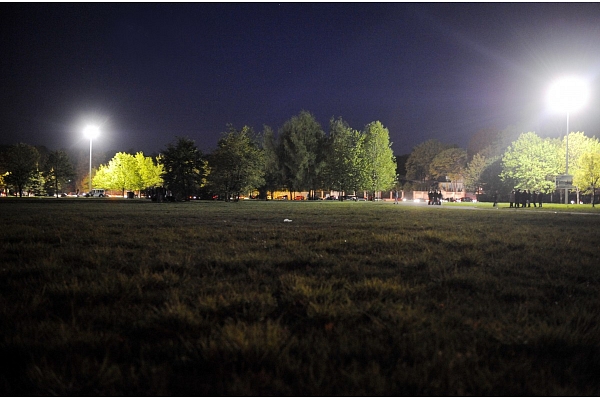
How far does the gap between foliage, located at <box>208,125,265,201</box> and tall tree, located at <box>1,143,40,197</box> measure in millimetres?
43024

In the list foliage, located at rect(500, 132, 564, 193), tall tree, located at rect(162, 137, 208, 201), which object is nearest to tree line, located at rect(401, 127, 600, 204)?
foliage, located at rect(500, 132, 564, 193)

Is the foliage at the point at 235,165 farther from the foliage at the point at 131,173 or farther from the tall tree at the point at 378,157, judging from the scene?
the foliage at the point at 131,173

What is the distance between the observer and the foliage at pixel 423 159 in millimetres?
117188

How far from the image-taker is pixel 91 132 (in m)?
80.5

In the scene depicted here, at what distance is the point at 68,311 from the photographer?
3.68m

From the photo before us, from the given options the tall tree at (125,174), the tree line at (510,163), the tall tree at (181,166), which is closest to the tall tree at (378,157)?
the tree line at (510,163)

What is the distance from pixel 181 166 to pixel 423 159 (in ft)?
282

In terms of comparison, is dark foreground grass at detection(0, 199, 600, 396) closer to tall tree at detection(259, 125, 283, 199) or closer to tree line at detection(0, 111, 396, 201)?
tree line at detection(0, 111, 396, 201)

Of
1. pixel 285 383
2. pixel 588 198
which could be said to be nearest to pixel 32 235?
pixel 285 383

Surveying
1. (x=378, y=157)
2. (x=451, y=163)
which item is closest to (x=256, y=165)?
(x=378, y=157)

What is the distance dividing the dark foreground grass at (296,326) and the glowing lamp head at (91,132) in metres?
85.2

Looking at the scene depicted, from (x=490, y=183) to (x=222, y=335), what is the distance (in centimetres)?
7824

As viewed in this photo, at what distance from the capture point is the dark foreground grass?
7.93 ft

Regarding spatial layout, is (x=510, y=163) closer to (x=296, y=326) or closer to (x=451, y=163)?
(x=296, y=326)
